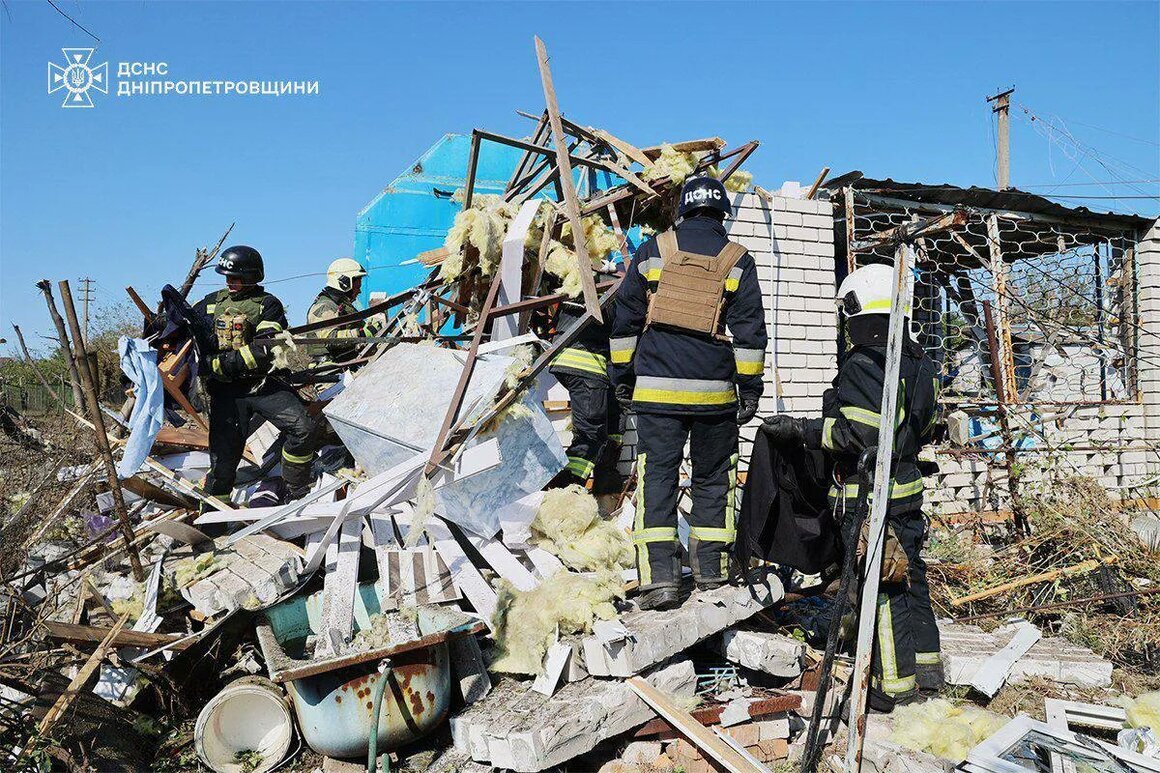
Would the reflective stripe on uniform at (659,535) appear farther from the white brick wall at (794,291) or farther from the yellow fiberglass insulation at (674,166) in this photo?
the yellow fiberglass insulation at (674,166)

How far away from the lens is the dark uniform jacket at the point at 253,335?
17.4 ft

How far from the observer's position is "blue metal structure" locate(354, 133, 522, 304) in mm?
8328

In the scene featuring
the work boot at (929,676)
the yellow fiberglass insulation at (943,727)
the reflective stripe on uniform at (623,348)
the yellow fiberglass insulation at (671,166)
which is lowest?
the yellow fiberglass insulation at (943,727)

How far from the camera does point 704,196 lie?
183 inches

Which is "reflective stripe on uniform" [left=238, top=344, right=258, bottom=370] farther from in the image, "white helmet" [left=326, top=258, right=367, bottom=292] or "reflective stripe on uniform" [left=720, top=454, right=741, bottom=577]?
"reflective stripe on uniform" [left=720, top=454, right=741, bottom=577]

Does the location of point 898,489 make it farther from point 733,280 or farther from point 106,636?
point 106,636

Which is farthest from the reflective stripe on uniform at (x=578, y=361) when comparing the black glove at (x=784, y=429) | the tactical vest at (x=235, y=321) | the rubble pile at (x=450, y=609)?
the tactical vest at (x=235, y=321)

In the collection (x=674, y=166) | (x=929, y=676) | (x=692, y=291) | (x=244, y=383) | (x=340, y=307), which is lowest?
(x=929, y=676)

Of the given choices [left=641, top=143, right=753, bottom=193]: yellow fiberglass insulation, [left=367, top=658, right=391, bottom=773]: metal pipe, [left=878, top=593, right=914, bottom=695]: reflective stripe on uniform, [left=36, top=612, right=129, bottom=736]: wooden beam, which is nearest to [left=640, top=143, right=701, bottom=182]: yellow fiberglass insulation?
[left=641, top=143, right=753, bottom=193]: yellow fiberglass insulation

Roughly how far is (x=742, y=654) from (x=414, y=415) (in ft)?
7.31

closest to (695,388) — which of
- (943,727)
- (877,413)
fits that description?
(877,413)

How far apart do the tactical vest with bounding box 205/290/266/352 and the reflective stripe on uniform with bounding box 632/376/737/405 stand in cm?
275

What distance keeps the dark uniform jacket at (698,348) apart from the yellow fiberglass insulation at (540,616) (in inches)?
40.9

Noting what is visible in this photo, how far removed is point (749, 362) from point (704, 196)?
100 cm
